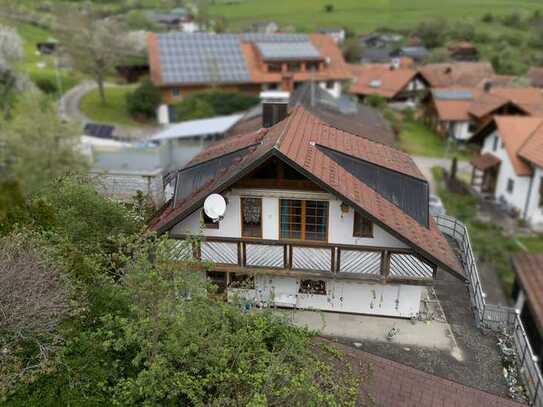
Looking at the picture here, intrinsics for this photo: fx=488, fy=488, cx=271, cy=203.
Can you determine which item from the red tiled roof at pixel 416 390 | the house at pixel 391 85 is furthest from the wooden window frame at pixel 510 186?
the house at pixel 391 85

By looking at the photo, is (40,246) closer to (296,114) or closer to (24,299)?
(24,299)

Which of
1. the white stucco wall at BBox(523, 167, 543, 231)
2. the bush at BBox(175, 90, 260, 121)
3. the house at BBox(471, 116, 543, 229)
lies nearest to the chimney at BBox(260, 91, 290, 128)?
the house at BBox(471, 116, 543, 229)

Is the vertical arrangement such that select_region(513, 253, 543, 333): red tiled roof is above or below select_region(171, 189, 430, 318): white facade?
below

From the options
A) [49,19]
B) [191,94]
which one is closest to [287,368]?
[191,94]

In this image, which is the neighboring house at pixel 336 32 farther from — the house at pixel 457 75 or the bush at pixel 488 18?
the house at pixel 457 75

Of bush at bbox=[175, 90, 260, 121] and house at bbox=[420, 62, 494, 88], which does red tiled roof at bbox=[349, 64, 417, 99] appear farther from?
bush at bbox=[175, 90, 260, 121]

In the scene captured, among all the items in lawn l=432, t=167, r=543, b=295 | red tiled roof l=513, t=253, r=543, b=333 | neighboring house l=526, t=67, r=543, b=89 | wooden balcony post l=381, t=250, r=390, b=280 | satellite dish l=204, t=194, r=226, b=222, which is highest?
satellite dish l=204, t=194, r=226, b=222

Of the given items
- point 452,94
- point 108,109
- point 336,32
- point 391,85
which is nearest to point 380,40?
point 336,32
